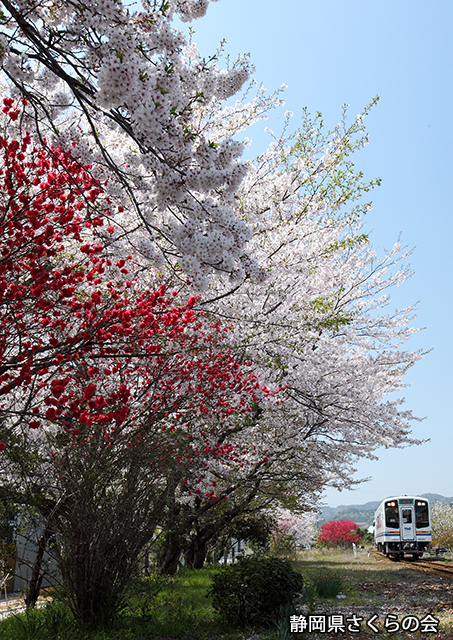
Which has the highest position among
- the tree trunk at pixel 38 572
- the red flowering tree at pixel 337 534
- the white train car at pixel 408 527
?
the tree trunk at pixel 38 572

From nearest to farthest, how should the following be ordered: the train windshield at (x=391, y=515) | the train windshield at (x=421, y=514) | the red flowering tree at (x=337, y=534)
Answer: the train windshield at (x=421, y=514), the train windshield at (x=391, y=515), the red flowering tree at (x=337, y=534)

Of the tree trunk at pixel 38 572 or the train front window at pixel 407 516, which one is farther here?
the train front window at pixel 407 516

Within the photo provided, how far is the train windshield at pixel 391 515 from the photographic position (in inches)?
779

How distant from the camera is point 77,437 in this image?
4801 mm

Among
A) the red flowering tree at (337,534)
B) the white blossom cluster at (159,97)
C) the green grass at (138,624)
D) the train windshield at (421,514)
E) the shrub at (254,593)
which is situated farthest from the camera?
the red flowering tree at (337,534)

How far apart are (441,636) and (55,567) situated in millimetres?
3997

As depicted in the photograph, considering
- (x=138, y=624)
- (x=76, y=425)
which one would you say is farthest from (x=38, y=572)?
(x=76, y=425)

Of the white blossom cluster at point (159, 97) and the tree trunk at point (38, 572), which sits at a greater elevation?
the white blossom cluster at point (159, 97)

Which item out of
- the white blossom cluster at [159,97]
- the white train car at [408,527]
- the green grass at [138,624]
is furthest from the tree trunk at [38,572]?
the white train car at [408,527]

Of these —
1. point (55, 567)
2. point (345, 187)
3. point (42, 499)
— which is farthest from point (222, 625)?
point (345, 187)

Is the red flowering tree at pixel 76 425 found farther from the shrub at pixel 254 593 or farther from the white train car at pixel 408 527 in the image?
the white train car at pixel 408 527

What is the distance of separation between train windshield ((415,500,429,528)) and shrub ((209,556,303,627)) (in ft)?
52.2

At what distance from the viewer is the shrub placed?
5.41 m

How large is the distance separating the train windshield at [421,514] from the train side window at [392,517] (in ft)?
2.62
